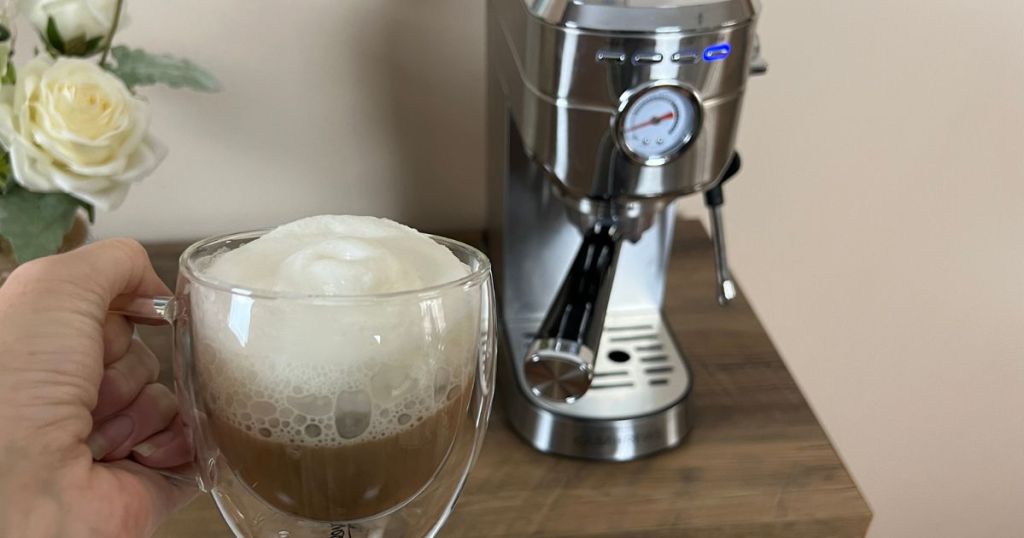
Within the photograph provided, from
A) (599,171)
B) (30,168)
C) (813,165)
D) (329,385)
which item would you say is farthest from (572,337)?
(813,165)

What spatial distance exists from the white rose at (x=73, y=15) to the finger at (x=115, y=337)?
0.21 metres

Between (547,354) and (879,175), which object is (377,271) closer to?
(547,354)

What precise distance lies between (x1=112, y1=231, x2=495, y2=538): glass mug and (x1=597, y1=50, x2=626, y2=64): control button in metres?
0.17

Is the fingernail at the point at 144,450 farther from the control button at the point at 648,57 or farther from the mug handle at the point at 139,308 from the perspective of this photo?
the control button at the point at 648,57

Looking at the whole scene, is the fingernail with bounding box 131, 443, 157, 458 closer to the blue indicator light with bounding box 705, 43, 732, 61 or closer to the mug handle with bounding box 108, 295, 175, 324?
the mug handle with bounding box 108, 295, 175, 324

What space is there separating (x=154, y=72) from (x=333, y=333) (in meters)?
0.37

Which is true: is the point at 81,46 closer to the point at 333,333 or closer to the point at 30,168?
the point at 30,168

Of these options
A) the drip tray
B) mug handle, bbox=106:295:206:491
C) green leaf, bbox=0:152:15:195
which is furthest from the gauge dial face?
green leaf, bbox=0:152:15:195

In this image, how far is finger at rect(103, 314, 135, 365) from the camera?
1.37ft

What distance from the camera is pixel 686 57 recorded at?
47 cm

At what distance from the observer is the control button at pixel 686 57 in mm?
469

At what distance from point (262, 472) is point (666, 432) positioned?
0.32 meters

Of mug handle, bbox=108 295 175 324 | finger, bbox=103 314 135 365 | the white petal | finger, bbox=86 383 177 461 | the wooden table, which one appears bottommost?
the wooden table

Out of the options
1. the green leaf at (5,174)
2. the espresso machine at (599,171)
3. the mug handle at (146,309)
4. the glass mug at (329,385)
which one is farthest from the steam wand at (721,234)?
the green leaf at (5,174)
